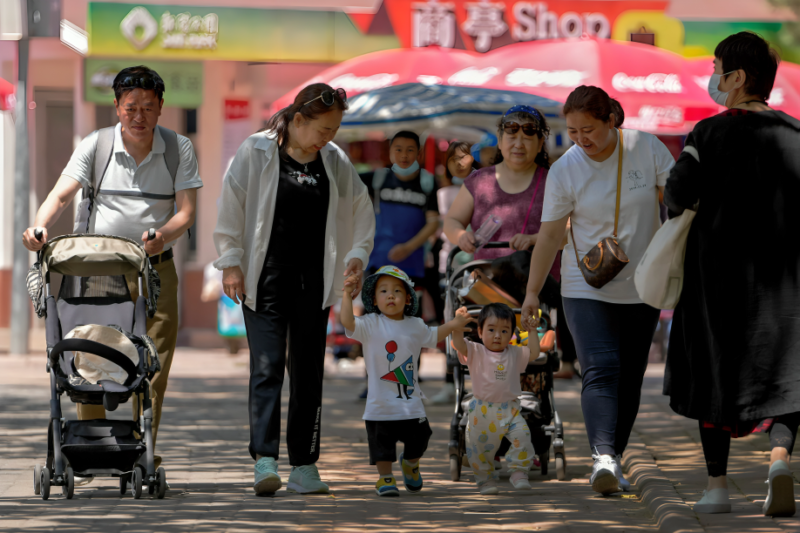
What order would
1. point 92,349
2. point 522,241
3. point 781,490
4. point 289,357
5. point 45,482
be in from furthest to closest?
1. point 522,241
2. point 289,357
3. point 45,482
4. point 92,349
5. point 781,490

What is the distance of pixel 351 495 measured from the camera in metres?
6.34

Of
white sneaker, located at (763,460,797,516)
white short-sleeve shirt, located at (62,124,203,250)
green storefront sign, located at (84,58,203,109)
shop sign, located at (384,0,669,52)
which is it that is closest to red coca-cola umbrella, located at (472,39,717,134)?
shop sign, located at (384,0,669,52)

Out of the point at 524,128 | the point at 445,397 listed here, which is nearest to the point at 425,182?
the point at 445,397

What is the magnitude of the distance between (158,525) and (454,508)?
4.74ft

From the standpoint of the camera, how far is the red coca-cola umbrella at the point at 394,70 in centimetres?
1355

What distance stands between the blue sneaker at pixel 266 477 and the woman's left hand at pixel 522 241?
6.10 ft

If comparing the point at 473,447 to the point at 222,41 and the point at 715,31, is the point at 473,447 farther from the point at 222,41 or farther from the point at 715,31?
the point at 715,31

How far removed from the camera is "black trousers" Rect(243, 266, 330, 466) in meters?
6.27

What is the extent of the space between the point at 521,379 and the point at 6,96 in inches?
413

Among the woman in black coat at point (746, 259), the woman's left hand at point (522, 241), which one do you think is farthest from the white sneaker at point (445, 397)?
the woman in black coat at point (746, 259)

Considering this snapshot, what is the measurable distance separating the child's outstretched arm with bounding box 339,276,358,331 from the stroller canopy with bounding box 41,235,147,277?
1.02 m

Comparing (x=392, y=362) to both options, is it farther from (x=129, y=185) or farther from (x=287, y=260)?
(x=129, y=185)

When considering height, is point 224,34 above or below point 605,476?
above

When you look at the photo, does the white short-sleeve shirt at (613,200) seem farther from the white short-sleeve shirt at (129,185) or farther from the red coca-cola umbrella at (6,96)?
the red coca-cola umbrella at (6,96)
